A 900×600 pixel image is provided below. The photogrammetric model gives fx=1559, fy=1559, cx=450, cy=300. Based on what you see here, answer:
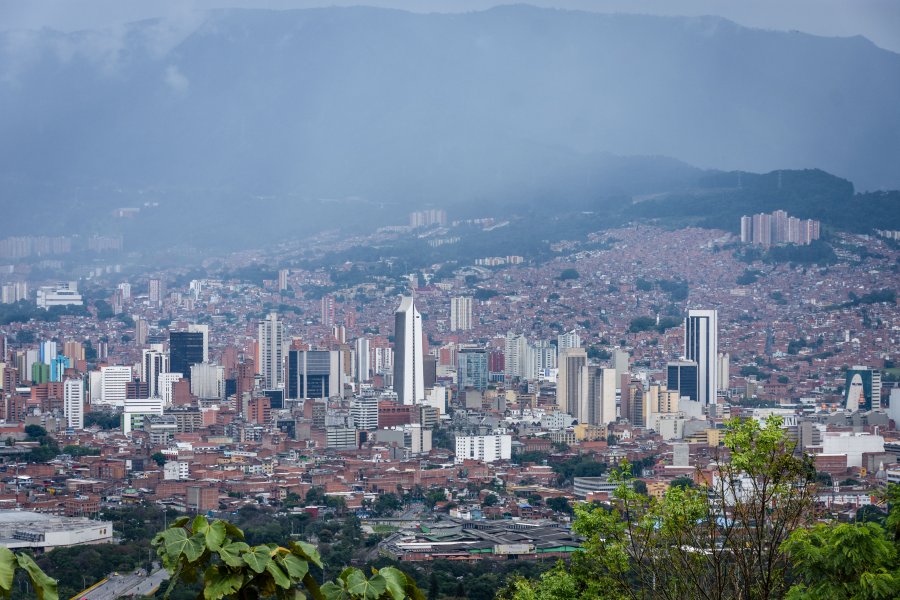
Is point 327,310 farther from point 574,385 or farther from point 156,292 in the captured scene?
point 574,385

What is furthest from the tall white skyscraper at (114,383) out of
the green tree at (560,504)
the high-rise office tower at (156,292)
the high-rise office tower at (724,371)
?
the green tree at (560,504)

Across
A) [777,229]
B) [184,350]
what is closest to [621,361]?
[184,350]

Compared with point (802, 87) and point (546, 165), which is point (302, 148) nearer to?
point (546, 165)

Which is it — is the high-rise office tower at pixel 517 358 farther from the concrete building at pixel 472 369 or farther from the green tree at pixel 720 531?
the green tree at pixel 720 531

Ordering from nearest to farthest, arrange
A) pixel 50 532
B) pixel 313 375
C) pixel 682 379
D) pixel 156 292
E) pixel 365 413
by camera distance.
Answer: pixel 50 532, pixel 365 413, pixel 682 379, pixel 313 375, pixel 156 292

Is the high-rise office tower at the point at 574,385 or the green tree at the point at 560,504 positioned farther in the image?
the high-rise office tower at the point at 574,385
